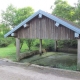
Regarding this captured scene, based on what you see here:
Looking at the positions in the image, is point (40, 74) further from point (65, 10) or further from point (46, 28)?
point (65, 10)

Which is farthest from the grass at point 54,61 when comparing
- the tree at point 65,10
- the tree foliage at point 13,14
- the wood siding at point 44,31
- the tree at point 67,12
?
the tree at point 65,10

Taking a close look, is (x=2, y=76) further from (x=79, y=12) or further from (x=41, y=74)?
(x=79, y=12)

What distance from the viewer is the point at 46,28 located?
38.2ft

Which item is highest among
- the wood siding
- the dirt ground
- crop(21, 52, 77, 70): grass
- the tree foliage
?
the tree foliage

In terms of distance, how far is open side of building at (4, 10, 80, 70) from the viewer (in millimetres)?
10383

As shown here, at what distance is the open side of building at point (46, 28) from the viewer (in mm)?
10383

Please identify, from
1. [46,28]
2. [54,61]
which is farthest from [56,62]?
[46,28]

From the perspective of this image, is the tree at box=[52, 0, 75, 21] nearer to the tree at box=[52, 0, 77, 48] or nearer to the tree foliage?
the tree at box=[52, 0, 77, 48]

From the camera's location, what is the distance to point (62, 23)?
10273mm

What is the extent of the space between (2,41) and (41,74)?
52.1 feet

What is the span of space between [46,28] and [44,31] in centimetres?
30

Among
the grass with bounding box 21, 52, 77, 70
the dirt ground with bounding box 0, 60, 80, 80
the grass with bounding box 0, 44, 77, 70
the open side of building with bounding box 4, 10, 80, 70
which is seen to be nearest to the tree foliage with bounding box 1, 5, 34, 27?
the grass with bounding box 0, 44, 77, 70

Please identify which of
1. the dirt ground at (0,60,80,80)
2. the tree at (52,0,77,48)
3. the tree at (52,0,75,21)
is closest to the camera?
the dirt ground at (0,60,80,80)

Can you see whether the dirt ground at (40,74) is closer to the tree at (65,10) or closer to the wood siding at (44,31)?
the wood siding at (44,31)
